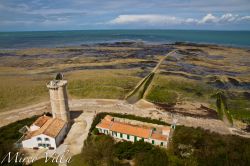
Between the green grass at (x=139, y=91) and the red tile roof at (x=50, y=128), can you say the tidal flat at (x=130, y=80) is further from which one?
the red tile roof at (x=50, y=128)

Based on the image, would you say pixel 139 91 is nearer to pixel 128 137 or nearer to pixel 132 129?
pixel 132 129

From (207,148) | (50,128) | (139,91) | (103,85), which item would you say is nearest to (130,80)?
(103,85)

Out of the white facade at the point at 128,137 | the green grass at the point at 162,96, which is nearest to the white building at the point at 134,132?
the white facade at the point at 128,137

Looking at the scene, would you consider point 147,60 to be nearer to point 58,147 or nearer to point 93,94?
point 93,94

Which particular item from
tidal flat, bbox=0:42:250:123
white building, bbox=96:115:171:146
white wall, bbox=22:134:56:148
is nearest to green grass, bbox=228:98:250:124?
tidal flat, bbox=0:42:250:123

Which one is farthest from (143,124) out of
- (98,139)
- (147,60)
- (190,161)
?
(147,60)

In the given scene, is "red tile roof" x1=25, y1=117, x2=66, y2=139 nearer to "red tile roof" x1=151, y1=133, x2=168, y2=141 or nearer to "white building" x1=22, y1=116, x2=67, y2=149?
"white building" x1=22, y1=116, x2=67, y2=149

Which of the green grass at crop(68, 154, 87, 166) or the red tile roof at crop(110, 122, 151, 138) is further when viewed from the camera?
the red tile roof at crop(110, 122, 151, 138)
